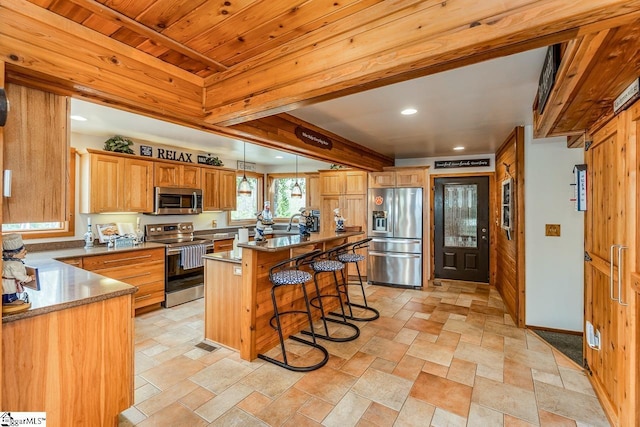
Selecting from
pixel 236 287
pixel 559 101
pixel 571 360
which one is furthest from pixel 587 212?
pixel 236 287

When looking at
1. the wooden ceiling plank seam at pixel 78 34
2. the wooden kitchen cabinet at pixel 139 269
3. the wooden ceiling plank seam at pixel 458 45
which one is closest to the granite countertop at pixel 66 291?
the wooden kitchen cabinet at pixel 139 269

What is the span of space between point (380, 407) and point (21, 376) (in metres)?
2.16

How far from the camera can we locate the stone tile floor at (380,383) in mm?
2104

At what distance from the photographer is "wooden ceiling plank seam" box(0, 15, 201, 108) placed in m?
1.40

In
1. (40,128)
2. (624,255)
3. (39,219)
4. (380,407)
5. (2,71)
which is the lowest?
(380,407)

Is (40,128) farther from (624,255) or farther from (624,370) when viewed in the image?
(624,370)

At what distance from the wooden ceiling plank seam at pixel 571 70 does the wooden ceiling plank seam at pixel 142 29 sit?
203cm

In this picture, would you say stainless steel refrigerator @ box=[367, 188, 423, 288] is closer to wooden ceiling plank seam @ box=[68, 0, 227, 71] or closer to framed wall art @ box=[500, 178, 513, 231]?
framed wall art @ box=[500, 178, 513, 231]

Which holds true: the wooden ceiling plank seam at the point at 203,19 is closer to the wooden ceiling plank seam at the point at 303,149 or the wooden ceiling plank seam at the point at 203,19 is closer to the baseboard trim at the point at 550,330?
the wooden ceiling plank seam at the point at 303,149

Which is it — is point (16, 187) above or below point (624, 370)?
above

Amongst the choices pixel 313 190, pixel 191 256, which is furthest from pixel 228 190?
pixel 313 190

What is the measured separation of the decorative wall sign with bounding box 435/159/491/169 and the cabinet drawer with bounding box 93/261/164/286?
17.2ft

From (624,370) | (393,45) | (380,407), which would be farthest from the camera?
(380,407)

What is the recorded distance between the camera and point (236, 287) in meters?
3.03
